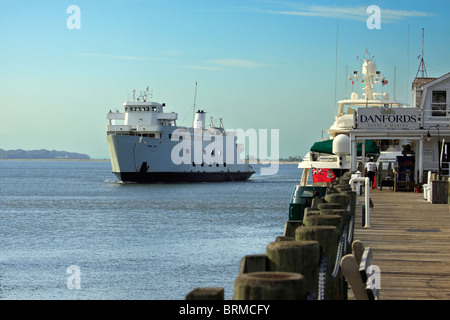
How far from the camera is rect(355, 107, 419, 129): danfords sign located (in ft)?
91.9

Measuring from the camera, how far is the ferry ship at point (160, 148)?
7512 centimetres

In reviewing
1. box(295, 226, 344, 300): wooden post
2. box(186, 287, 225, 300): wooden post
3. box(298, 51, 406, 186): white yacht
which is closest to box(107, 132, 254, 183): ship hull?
box(298, 51, 406, 186): white yacht

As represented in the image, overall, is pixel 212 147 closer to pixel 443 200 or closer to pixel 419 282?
pixel 443 200

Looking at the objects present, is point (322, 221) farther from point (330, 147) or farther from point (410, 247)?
point (330, 147)

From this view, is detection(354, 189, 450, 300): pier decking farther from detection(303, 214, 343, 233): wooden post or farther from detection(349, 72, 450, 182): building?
detection(349, 72, 450, 182): building

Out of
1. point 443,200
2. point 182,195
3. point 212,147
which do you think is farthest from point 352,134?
point 212,147

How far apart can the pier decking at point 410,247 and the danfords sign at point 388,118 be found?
9243 mm

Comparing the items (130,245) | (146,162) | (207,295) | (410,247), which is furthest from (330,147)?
(146,162)

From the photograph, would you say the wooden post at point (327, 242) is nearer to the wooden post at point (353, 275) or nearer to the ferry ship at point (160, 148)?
the wooden post at point (353, 275)

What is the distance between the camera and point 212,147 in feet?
292

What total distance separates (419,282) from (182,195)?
55.9m

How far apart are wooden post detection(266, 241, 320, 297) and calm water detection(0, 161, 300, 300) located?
36.9 ft

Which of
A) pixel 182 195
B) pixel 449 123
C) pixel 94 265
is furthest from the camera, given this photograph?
pixel 182 195
